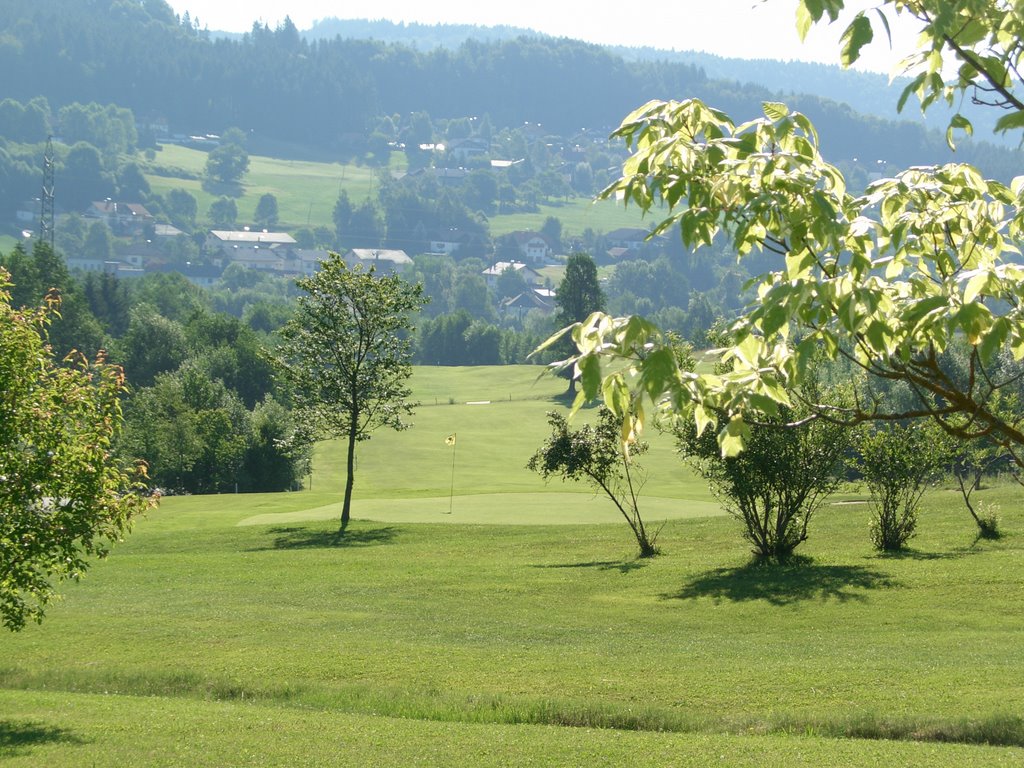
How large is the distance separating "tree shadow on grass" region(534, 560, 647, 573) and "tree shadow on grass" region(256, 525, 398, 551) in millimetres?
8215

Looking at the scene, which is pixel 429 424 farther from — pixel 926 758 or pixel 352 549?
pixel 926 758

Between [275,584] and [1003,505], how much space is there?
24.5 metres

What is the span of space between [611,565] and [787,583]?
20.6 ft

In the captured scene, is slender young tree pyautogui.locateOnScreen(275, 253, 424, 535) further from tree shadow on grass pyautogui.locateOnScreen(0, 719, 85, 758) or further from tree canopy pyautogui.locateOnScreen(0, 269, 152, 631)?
tree shadow on grass pyautogui.locateOnScreen(0, 719, 85, 758)

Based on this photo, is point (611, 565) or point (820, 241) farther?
point (611, 565)

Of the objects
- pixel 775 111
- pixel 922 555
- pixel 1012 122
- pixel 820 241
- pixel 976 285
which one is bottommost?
pixel 922 555

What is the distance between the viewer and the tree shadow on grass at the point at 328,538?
3912 cm

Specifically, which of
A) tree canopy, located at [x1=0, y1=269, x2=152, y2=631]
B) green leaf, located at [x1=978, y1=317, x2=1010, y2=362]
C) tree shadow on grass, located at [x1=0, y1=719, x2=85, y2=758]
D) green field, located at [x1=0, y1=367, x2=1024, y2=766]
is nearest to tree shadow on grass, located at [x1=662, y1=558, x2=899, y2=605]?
green field, located at [x1=0, y1=367, x2=1024, y2=766]

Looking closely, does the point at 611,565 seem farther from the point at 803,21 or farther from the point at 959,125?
the point at 803,21

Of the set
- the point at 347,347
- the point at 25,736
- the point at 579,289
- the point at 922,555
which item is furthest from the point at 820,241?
the point at 579,289

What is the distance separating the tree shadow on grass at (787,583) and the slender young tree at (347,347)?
19144mm

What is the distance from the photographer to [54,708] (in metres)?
17.5

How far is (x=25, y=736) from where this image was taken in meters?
15.4

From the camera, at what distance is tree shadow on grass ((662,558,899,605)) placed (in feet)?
84.7
